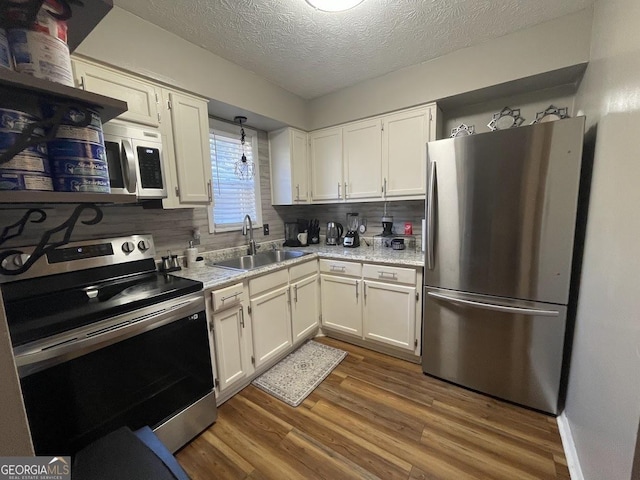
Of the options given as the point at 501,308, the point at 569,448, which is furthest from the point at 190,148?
the point at 569,448

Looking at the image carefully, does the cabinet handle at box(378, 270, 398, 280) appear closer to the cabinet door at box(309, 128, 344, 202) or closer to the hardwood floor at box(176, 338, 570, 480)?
the hardwood floor at box(176, 338, 570, 480)

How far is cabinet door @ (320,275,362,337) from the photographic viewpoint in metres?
2.41

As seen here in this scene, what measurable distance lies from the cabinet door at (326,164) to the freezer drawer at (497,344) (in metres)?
1.42

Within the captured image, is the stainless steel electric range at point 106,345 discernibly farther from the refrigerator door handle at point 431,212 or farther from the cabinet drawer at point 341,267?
the refrigerator door handle at point 431,212

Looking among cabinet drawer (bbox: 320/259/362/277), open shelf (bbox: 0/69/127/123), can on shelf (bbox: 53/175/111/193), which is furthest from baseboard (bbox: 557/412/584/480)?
open shelf (bbox: 0/69/127/123)

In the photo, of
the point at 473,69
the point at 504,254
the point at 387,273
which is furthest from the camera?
the point at 387,273

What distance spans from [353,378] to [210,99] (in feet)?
7.87

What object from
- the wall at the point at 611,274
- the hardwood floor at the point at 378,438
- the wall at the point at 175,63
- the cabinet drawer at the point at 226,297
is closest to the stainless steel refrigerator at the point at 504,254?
the wall at the point at 611,274

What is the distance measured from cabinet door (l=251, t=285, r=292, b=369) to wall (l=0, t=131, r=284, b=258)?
2.45 ft

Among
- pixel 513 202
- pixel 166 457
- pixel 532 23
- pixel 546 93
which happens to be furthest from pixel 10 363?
pixel 546 93

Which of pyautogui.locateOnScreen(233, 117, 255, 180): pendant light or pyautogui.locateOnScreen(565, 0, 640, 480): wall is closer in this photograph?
pyautogui.locateOnScreen(565, 0, 640, 480): wall

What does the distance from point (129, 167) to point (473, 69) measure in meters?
2.41

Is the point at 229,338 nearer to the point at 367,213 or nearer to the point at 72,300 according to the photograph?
the point at 72,300

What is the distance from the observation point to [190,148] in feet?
6.15
